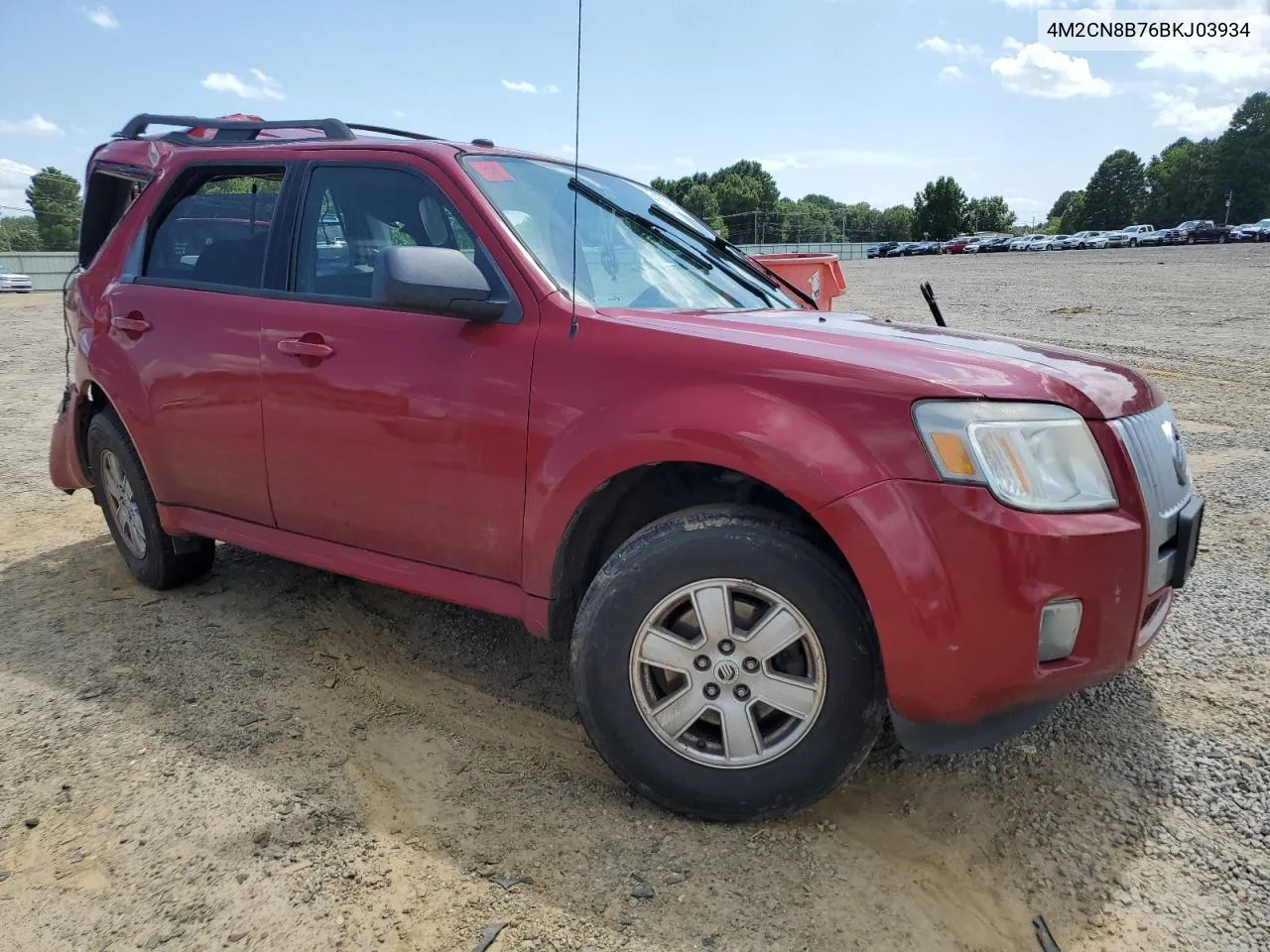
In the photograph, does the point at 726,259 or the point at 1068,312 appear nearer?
the point at 726,259

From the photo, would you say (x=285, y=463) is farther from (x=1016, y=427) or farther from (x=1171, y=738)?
(x=1171, y=738)

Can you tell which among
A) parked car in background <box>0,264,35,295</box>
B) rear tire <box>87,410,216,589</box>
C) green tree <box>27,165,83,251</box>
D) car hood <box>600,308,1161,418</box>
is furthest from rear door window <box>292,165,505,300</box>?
green tree <box>27,165,83,251</box>

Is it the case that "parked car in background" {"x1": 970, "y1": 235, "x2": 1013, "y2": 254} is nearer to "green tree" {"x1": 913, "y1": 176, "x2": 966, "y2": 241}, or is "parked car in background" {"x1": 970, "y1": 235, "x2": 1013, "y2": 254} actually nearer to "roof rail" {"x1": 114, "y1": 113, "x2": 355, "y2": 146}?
"green tree" {"x1": 913, "y1": 176, "x2": 966, "y2": 241}

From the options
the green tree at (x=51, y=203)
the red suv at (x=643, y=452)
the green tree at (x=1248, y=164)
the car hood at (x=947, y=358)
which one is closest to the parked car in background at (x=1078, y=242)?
the green tree at (x=1248, y=164)

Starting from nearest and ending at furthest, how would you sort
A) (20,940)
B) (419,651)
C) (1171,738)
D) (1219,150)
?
(20,940) < (1171,738) < (419,651) < (1219,150)

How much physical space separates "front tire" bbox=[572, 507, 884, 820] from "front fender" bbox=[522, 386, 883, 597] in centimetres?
19

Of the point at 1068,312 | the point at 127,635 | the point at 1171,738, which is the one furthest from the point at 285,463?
the point at 1068,312

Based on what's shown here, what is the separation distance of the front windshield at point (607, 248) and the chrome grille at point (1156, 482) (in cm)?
137

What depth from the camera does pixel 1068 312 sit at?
15.6 meters

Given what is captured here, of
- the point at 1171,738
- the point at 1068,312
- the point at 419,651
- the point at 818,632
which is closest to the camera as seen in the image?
the point at 818,632

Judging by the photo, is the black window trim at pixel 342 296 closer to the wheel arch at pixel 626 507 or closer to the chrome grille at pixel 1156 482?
the wheel arch at pixel 626 507

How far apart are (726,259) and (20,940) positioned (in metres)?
3.16

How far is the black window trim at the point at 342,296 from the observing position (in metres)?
2.83

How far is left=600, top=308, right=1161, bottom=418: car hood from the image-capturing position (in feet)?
7.41
